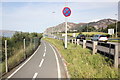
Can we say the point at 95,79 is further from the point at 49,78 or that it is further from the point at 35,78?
the point at 35,78

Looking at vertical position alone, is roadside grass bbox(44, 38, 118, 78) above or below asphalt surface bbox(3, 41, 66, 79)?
above

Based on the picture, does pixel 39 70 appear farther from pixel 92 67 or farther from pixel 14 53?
pixel 14 53

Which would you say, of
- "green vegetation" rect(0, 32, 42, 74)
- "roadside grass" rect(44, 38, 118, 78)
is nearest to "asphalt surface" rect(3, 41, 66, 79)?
"roadside grass" rect(44, 38, 118, 78)

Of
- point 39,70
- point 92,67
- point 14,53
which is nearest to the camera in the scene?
point 92,67

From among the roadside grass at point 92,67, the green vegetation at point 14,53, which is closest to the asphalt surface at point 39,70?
the roadside grass at point 92,67

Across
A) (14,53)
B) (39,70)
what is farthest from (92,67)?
(14,53)

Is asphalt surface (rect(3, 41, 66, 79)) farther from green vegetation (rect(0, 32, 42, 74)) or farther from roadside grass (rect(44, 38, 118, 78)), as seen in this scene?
green vegetation (rect(0, 32, 42, 74))

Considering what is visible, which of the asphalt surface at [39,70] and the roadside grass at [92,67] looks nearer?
the roadside grass at [92,67]

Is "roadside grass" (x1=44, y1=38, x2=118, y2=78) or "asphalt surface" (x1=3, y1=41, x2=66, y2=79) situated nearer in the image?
"roadside grass" (x1=44, y1=38, x2=118, y2=78)

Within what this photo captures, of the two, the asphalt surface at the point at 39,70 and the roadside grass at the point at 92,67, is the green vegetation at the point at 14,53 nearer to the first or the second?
the asphalt surface at the point at 39,70

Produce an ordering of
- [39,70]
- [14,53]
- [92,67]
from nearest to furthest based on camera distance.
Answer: [92,67] → [39,70] → [14,53]

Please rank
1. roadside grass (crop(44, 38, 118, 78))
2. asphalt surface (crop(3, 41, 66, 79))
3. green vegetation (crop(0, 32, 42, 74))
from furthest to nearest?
green vegetation (crop(0, 32, 42, 74)) < asphalt surface (crop(3, 41, 66, 79)) < roadside grass (crop(44, 38, 118, 78))

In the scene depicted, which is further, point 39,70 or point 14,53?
point 14,53

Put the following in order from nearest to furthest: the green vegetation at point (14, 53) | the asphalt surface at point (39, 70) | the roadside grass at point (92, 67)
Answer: the roadside grass at point (92, 67) → the asphalt surface at point (39, 70) → the green vegetation at point (14, 53)
